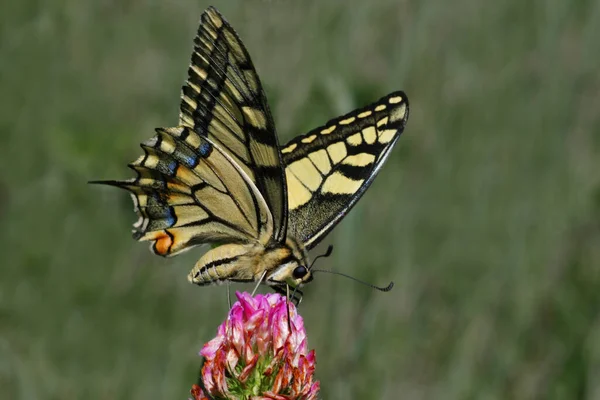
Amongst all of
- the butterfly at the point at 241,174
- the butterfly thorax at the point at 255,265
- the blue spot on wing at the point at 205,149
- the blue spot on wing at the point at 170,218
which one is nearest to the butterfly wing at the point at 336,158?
the butterfly at the point at 241,174

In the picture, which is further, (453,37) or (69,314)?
(453,37)

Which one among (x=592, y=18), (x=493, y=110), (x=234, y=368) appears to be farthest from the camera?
(x=493, y=110)

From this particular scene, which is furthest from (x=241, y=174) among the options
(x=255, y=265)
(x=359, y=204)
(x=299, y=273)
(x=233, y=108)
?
(x=359, y=204)

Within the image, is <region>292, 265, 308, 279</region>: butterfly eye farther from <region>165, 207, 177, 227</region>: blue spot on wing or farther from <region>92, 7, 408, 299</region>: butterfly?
<region>165, 207, 177, 227</region>: blue spot on wing

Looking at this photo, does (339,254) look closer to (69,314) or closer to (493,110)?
(69,314)

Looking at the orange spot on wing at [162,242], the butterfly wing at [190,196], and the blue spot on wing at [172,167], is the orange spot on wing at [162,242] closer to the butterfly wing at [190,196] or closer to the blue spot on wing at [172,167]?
the butterfly wing at [190,196]

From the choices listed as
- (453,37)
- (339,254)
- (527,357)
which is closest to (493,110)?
(453,37)

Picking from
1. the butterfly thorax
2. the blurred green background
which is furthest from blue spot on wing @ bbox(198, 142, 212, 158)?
the blurred green background
